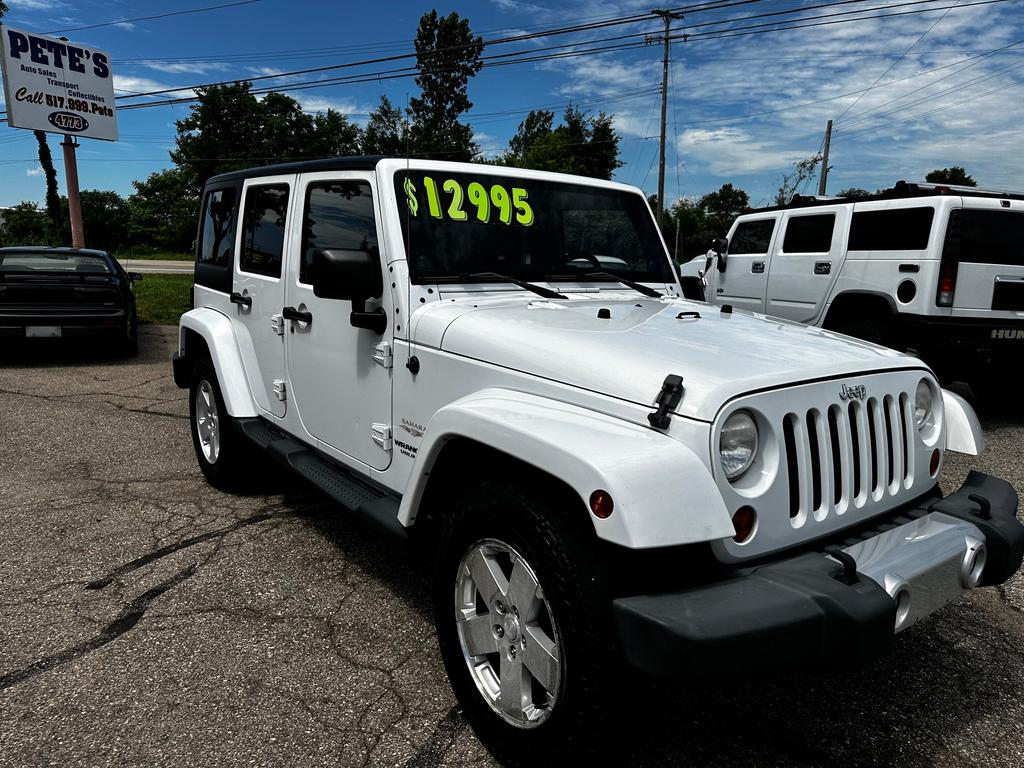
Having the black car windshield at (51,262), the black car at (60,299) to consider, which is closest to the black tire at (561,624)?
the black car at (60,299)

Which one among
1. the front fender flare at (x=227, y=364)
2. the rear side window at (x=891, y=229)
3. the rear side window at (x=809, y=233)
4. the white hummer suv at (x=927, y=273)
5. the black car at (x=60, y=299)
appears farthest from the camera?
the black car at (x=60, y=299)

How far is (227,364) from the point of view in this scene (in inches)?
163

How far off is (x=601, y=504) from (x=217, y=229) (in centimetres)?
385

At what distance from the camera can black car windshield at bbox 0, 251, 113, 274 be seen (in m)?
9.04

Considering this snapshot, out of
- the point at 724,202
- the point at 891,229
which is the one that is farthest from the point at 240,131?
the point at 891,229

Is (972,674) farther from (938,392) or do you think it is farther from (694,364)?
(694,364)

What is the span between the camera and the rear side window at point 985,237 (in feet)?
21.7

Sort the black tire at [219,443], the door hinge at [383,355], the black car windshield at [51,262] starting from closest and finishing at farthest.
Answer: the door hinge at [383,355], the black tire at [219,443], the black car windshield at [51,262]

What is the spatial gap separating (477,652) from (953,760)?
153 cm

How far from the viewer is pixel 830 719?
246cm

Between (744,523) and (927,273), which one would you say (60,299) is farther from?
(927,273)

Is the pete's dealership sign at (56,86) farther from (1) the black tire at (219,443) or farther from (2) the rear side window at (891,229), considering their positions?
(2) the rear side window at (891,229)

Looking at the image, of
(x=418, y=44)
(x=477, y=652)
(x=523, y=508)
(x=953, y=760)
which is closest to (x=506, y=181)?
(x=523, y=508)

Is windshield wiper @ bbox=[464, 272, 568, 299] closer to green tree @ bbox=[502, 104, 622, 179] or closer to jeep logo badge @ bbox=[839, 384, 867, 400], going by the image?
jeep logo badge @ bbox=[839, 384, 867, 400]
